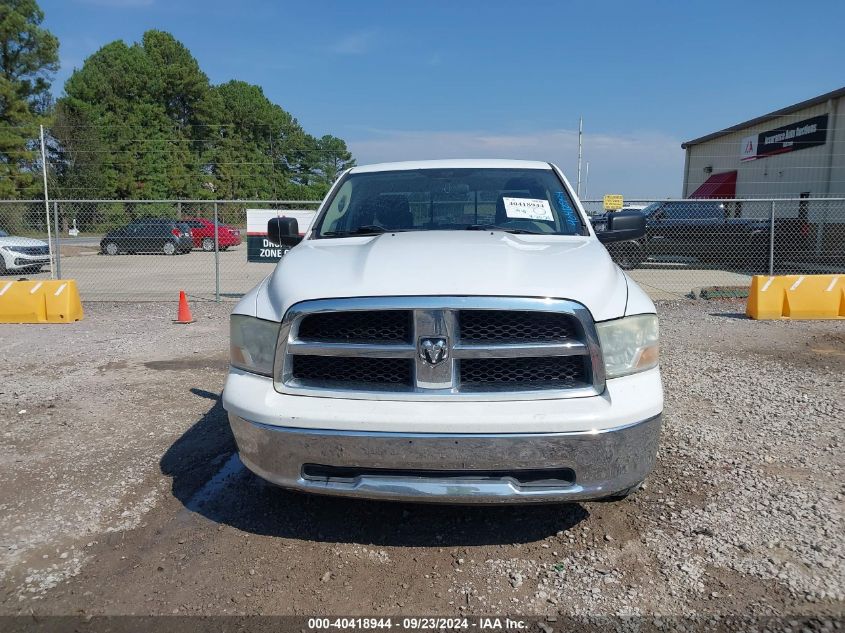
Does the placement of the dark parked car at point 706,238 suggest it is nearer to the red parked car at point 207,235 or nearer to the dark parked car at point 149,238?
the dark parked car at point 149,238

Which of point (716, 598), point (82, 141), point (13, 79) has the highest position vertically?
point (13, 79)

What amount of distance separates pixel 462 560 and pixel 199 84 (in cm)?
6437

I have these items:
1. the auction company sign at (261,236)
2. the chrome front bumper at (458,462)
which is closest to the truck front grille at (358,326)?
the chrome front bumper at (458,462)

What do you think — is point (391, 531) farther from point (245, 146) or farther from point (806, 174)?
point (245, 146)

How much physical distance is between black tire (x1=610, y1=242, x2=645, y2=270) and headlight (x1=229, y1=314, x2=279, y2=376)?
14653 millimetres

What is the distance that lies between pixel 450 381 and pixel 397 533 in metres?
0.95

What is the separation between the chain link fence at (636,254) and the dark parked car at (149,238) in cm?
3

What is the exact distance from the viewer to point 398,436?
2598mm

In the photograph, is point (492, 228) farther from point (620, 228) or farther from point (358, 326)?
point (358, 326)

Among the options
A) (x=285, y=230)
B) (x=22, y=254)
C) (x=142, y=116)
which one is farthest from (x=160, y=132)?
(x=285, y=230)

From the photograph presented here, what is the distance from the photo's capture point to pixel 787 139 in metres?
23.2

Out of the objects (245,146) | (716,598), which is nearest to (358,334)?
(716,598)

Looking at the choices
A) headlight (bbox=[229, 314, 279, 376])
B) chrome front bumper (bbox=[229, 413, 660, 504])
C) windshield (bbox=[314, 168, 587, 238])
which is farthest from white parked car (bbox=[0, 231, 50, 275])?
chrome front bumper (bbox=[229, 413, 660, 504])

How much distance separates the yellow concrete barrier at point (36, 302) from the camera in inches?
373
